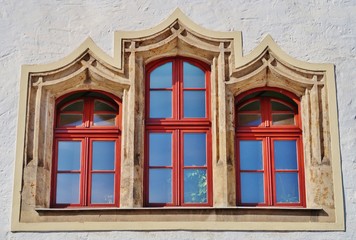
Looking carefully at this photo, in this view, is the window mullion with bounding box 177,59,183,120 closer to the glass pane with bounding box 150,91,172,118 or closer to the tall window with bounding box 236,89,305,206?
the glass pane with bounding box 150,91,172,118

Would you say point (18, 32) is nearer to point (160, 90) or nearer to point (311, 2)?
point (160, 90)

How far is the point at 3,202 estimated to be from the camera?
817 cm

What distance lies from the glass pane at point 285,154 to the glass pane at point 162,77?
1262 millimetres

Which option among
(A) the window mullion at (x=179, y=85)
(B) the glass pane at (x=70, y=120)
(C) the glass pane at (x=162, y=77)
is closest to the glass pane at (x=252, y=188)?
(A) the window mullion at (x=179, y=85)

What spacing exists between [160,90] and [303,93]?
4.78 ft

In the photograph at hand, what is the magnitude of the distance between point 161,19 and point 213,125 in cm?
126

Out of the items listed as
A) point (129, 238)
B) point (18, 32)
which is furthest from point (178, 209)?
point (18, 32)

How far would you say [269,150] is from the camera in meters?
8.52

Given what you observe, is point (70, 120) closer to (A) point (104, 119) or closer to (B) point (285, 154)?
(A) point (104, 119)

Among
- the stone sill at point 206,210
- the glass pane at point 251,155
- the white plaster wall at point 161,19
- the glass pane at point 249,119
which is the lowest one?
the stone sill at point 206,210

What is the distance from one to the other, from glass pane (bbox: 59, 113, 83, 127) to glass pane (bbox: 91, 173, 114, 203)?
603 mm

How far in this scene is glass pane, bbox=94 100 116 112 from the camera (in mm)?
8764

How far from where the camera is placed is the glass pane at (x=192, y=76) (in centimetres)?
873

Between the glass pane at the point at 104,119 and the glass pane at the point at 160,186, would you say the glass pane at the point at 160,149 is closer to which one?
the glass pane at the point at 160,186
